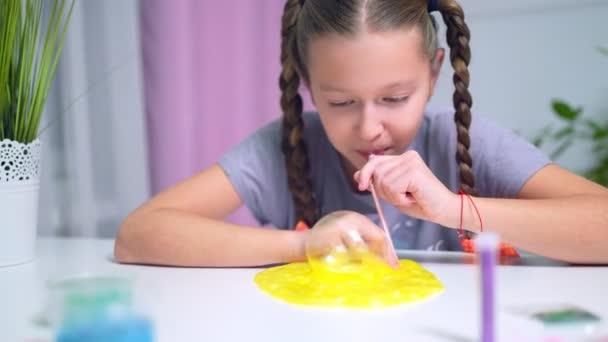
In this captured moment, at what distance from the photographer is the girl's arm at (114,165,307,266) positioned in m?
0.84

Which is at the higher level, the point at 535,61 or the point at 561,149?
the point at 535,61

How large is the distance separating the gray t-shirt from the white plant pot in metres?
0.33

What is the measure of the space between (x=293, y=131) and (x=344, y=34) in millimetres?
257

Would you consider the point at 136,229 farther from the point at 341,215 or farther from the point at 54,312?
the point at 54,312

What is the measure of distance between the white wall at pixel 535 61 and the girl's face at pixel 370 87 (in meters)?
0.72

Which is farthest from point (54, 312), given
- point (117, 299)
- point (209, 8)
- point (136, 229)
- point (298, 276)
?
point (209, 8)

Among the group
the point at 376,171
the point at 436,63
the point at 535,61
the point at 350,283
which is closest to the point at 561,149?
the point at 535,61

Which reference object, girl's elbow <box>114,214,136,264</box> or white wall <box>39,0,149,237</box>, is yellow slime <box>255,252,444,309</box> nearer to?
girl's elbow <box>114,214,136,264</box>

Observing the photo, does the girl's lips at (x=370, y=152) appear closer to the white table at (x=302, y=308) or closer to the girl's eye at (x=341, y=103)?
the girl's eye at (x=341, y=103)

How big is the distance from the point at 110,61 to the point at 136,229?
719 millimetres

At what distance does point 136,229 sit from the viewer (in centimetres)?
93

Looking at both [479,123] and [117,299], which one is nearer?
[117,299]

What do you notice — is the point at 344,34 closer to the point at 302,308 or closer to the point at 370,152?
the point at 370,152

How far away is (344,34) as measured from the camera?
2.81 feet
